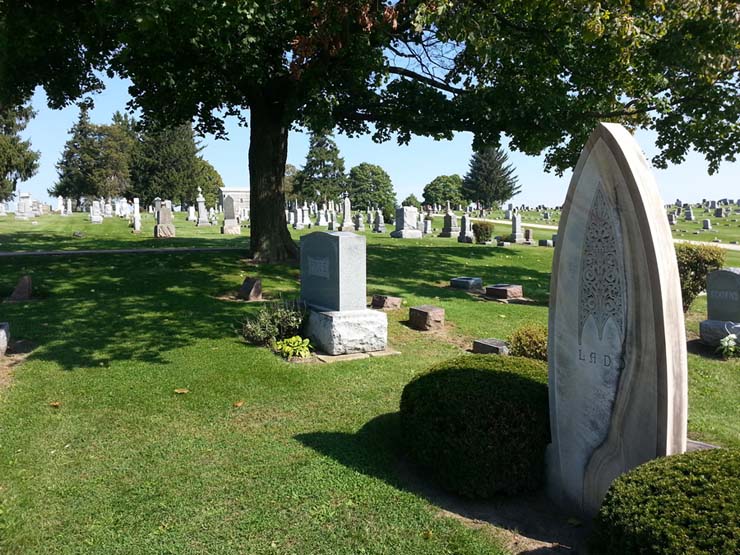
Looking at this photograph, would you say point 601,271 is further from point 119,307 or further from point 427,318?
point 119,307

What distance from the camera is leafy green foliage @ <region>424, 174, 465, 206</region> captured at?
9238 centimetres

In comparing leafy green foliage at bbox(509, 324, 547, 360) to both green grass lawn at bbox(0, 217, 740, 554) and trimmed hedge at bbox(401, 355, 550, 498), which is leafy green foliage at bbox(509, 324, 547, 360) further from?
trimmed hedge at bbox(401, 355, 550, 498)

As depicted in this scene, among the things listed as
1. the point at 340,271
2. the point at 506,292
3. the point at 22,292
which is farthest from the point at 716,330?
the point at 22,292

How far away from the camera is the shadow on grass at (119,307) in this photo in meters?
8.24

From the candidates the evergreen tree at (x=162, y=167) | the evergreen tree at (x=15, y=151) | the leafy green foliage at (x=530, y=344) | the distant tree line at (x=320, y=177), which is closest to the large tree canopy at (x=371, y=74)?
the leafy green foliage at (x=530, y=344)

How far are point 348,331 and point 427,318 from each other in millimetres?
2176

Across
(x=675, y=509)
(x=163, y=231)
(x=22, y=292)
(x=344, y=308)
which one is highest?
(x=163, y=231)

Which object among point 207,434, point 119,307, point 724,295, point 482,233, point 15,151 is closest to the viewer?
point 207,434

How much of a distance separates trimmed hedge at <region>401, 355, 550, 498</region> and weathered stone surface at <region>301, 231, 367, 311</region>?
3.96m

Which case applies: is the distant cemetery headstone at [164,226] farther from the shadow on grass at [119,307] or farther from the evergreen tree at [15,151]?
the evergreen tree at [15,151]

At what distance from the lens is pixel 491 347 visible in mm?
8289

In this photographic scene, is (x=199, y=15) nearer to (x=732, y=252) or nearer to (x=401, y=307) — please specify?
(x=401, y=307)

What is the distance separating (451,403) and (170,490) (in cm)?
241

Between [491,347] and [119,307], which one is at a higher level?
[119,307]
